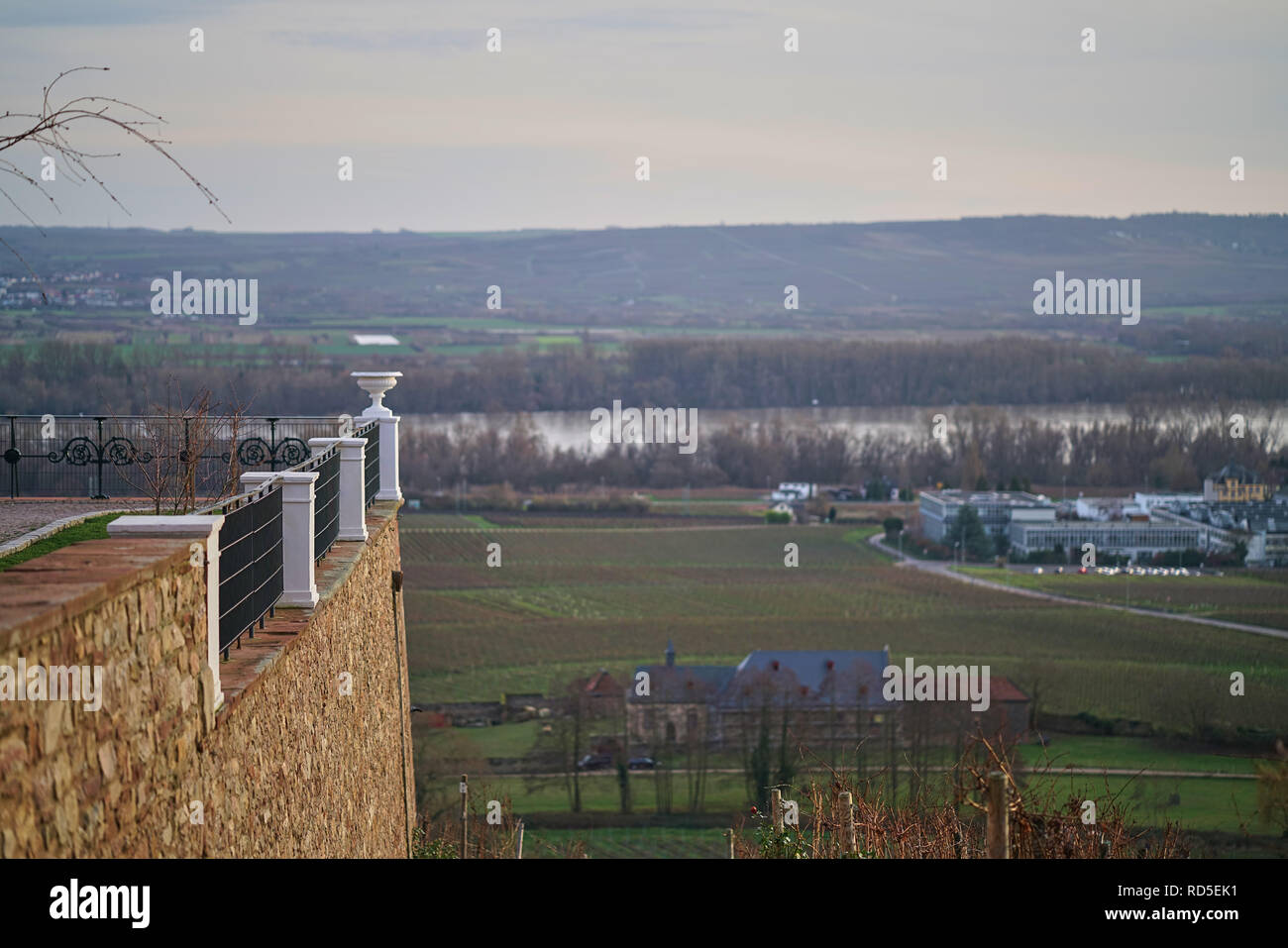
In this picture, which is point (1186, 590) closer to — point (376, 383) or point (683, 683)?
point (683, 683)

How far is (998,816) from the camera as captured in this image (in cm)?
Result: 502

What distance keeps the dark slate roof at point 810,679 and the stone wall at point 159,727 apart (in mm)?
30981

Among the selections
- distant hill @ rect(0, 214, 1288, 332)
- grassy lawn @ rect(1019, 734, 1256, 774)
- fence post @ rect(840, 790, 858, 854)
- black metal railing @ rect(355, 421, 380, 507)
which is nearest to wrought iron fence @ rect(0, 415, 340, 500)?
black metal railing @ rect(355, 421, 380, 507)

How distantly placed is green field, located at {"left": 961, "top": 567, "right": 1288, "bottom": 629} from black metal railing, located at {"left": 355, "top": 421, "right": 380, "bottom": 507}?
56283mm

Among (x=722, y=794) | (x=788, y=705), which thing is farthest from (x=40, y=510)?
(x=788, y=705)

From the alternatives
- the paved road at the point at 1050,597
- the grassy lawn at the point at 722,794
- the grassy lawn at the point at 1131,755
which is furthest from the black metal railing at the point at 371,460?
the paved road at the point at 1050,597

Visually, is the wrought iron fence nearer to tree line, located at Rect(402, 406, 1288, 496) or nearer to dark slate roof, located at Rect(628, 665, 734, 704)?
dark slate roof, located at Rect(628, 665, 734, 704)

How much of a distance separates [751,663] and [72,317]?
3171cm

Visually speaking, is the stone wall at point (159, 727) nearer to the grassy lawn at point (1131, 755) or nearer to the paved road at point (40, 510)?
the paved road at point (40, 510)

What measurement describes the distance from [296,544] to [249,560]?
3.29 feet

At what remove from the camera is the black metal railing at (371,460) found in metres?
10.8

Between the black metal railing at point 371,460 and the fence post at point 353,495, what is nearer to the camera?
the fence post at point 353,495

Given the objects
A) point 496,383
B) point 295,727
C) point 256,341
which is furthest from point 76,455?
point 496,383

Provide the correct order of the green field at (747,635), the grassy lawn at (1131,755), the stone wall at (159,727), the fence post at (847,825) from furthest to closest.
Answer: the grassy lawn at (1131,755) → the green field at (747,635) → the fence post at (847,825) → the stone wall at (159,727)
